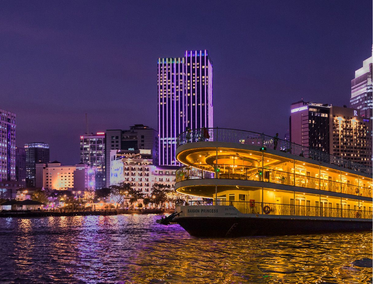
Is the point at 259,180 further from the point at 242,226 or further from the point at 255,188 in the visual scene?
the point at 242,226

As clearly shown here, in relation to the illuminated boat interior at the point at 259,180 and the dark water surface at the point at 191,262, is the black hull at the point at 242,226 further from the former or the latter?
the dark water surface at the point at 191,262

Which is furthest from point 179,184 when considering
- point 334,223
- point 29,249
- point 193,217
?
point 334,223

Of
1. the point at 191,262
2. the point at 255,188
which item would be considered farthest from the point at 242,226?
the point at 191,262

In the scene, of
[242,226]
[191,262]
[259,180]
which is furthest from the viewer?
[259,180]

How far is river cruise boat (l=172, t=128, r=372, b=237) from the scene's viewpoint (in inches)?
1237

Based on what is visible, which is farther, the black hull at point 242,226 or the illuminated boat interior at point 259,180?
the illuminated boat interior at point 259,180

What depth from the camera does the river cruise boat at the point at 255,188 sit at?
103 feet

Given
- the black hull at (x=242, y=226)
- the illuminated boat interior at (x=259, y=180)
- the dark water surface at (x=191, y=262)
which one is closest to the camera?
the dark water surface at (x=191, y=262)

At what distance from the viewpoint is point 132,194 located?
17188cm

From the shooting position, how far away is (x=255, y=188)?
34031 mm

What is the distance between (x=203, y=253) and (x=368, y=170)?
32.8 metres

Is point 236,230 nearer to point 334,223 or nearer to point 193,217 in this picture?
point 193,217

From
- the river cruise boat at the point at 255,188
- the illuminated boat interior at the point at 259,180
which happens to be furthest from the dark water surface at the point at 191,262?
the illuminated boat interior at the point at 259,180

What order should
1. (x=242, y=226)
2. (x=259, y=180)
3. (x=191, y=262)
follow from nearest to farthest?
(x=191, y=262), (x=242, y=226), (x=259, y=180)
